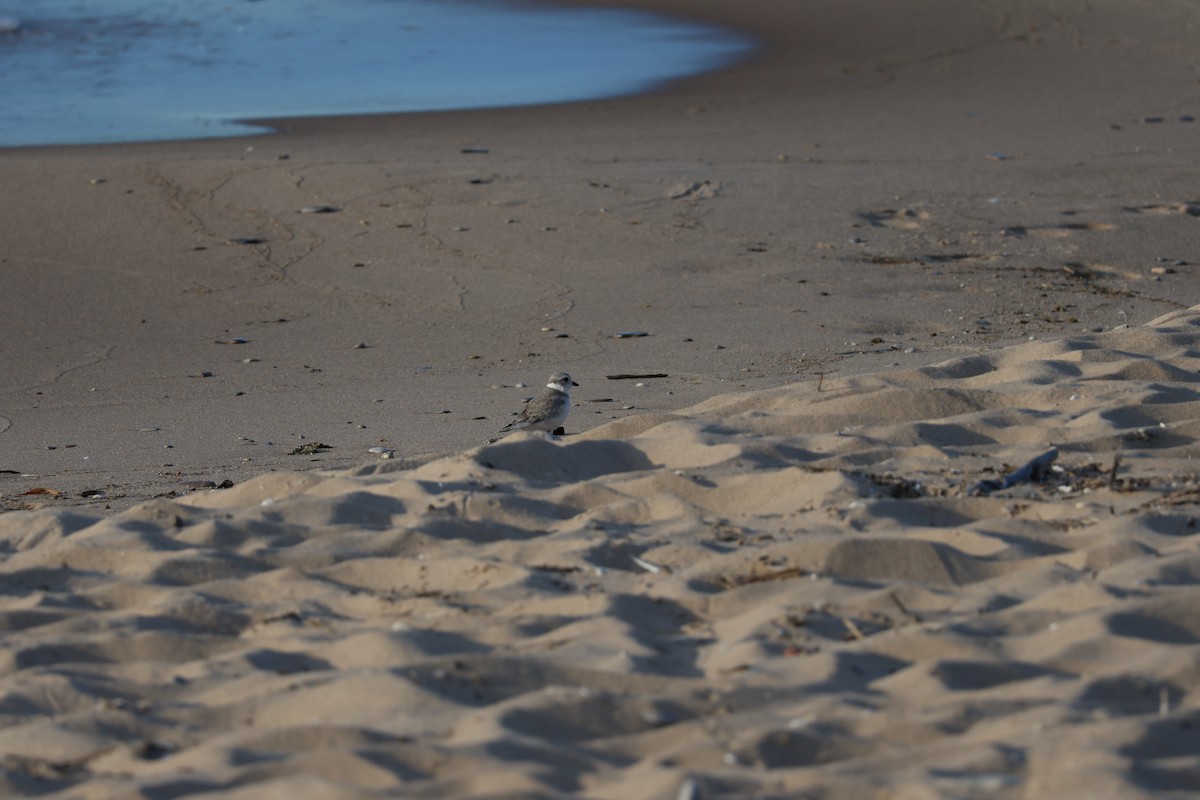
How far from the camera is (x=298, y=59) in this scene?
1883 centimetres

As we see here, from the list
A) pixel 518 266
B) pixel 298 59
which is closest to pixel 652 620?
pixel 518 266

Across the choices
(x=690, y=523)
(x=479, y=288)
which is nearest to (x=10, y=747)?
(x=690, y=523)

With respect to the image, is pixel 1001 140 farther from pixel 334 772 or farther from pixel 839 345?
pixel 334 772

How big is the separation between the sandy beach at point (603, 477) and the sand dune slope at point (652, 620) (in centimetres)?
1

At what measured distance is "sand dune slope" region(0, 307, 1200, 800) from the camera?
2.79 meters

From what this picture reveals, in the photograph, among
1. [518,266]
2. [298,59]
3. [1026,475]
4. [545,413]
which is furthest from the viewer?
[298,59]

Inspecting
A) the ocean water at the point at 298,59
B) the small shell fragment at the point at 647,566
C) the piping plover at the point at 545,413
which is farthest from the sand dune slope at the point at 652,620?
the ocean water at the point at 298,59

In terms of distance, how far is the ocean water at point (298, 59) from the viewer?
14.7 meters

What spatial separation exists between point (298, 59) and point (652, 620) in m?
16.8

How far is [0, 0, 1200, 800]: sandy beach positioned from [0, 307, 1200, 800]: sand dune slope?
14 mm

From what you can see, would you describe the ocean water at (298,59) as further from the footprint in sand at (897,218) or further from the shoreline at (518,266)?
the footprint in sand at (897,218)

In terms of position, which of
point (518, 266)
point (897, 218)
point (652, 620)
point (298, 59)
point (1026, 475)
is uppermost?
point (298, 59)

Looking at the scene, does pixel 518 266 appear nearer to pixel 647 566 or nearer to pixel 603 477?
pixel 603 477

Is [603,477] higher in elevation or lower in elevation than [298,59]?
lower
